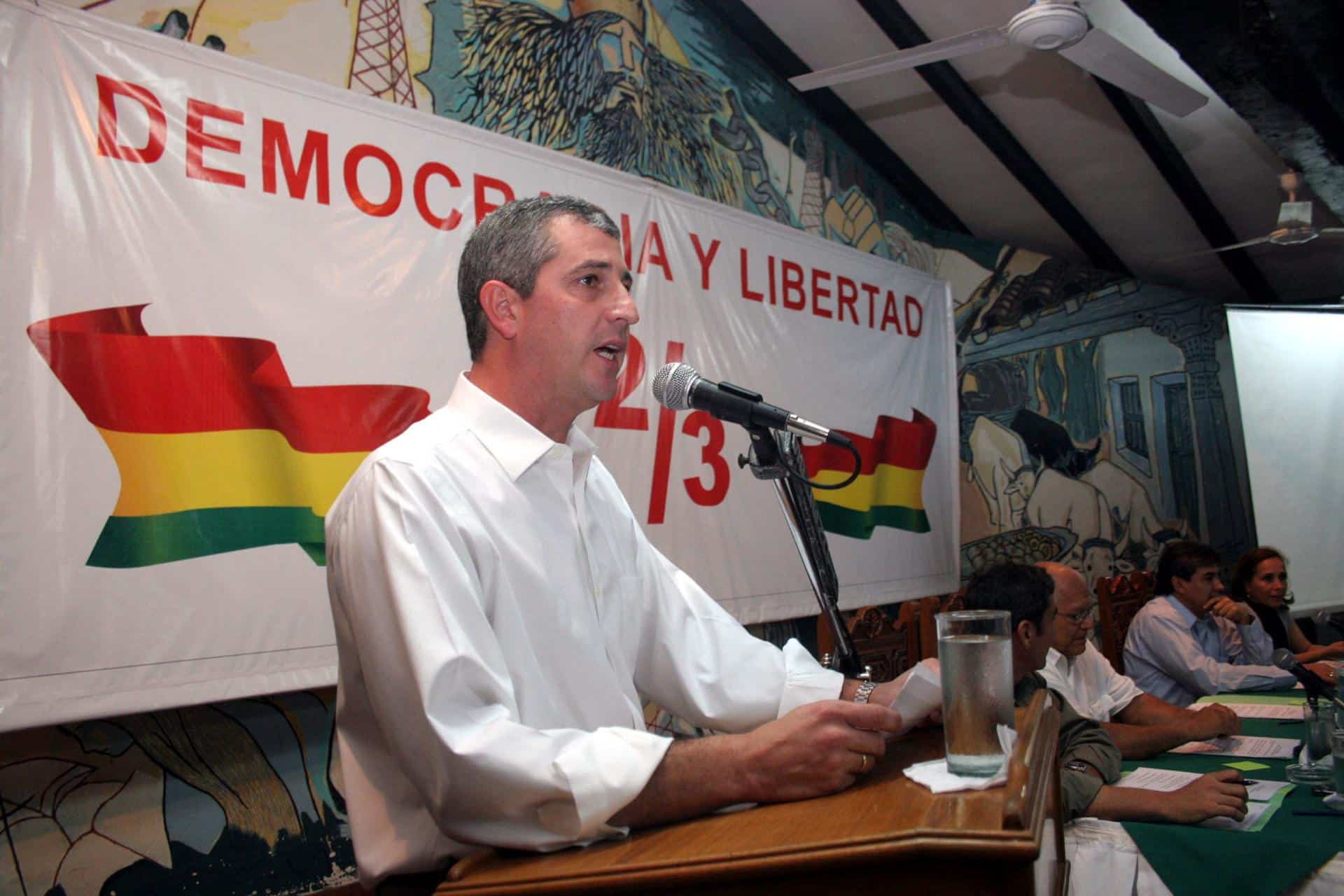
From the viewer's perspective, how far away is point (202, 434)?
2246mm

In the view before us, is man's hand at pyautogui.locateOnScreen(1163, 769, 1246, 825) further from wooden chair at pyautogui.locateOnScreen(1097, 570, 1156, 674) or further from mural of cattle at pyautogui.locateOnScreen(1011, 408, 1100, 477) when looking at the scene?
mural of cattle at pyautogui.locateOnScreen(1011, 408, 1100, 477)

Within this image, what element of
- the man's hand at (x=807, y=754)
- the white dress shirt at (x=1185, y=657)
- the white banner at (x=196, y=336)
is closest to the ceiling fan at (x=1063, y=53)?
the white banner at (x=196, y=336)

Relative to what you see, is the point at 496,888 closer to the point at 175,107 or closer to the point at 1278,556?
the point at 175,107

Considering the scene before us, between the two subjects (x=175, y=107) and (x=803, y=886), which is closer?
(x=803, y=886)

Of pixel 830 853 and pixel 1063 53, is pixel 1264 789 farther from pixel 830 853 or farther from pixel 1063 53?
pixel 1063 53

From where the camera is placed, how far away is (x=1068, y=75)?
4.69 meters

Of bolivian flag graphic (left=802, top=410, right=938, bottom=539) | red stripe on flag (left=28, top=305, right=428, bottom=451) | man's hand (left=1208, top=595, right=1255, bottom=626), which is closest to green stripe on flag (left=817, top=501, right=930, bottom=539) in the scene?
bolivian flag graphic (left=802, top=410, right=938, bottom=539)

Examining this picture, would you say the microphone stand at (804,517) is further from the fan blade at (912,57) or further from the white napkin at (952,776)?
the fan blade at (912,57)

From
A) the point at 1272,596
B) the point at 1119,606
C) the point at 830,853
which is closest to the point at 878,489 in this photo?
the point at 1119,606

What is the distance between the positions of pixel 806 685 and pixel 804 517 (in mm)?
325

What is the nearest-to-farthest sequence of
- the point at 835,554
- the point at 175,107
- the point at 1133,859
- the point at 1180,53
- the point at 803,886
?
the point at 803,886
the point at 1133,859
the point at 175,107
the point at 1180,53
the point at 835,554

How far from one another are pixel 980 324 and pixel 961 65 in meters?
1.61

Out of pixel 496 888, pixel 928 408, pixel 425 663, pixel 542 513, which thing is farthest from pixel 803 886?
pixel 928 408

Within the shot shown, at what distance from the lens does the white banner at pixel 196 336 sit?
202cm
